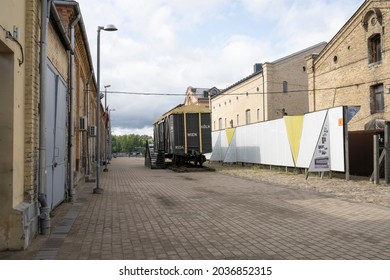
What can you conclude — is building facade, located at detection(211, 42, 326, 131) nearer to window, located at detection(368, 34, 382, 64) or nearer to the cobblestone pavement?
window, located at detection(368, 34, 382, 64)

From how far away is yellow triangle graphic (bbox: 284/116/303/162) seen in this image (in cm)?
1912

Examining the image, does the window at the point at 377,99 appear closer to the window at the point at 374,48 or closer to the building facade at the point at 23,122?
the window at the point at 374,48

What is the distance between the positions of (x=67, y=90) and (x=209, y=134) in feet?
46.8

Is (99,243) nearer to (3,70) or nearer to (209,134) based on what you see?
(3,70)

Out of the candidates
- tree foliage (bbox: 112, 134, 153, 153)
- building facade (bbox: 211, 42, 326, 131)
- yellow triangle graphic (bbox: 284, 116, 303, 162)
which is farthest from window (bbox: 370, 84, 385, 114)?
tree foliage (bbox: 112, 134, 153, 153)

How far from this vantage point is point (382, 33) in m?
23.0

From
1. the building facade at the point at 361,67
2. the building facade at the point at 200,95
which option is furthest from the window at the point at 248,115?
the building facade at the point at 200,95

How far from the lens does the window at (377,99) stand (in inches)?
917

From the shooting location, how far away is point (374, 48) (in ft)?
79.5

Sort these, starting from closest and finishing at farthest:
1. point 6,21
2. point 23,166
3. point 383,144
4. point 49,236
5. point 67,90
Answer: point 6,21, point 23,166, point 49,236, point 67,90, point 383,144

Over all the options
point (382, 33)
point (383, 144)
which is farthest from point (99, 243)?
point (382, 33)

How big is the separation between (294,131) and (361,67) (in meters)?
8.67

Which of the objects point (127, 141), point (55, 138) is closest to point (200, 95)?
point (127, 141)

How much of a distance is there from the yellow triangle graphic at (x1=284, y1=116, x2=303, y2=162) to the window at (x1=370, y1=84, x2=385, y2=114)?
6.79 meters
